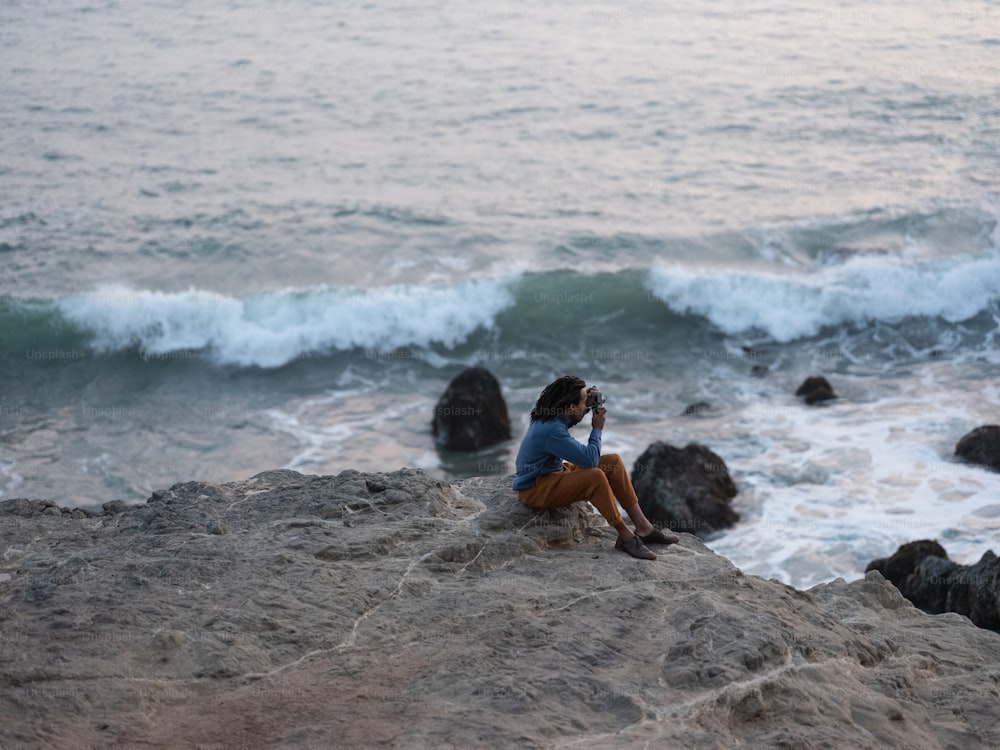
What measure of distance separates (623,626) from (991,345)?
13236 millimetres

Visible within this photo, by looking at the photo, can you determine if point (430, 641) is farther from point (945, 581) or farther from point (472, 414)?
point (472, 414)

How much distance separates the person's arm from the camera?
6.72 meters

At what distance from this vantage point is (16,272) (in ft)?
62.0

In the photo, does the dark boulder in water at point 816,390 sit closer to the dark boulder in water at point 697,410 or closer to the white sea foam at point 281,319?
the dark boulder in water at point 697,410

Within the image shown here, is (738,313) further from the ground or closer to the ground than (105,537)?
closer to the ground

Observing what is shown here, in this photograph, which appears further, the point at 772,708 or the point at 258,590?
the point at 258,590

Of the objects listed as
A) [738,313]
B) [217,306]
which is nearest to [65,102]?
[217,306]

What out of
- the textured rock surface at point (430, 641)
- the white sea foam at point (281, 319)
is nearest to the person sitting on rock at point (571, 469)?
the textured rock surface at point (430, 641)

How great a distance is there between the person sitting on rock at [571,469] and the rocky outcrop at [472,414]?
654cm

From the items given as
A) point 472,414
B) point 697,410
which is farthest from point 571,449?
point 697,410

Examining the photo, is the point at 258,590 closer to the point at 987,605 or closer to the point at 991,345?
the point at 987,605

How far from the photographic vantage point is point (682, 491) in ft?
37.1

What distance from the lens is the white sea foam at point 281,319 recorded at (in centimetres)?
1731

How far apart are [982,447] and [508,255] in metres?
9.39
